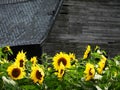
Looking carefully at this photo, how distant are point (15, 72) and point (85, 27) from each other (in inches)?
626

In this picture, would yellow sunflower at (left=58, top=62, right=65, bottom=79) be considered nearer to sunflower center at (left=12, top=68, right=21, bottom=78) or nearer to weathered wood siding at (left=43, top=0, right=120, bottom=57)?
sunflower center at (left=12, top=68, right=21, bottom=78)

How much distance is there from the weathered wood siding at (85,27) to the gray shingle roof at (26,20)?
43 cm

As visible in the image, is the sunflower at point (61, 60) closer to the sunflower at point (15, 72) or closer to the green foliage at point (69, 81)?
the green foliage at point (69, 81)

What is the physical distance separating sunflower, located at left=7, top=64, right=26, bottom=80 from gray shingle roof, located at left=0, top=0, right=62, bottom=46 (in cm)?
1384

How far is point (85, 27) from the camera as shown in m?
19.5

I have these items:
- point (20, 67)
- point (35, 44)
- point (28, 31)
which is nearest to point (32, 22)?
point (28, 31)

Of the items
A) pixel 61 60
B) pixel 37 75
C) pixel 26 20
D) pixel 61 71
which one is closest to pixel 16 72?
pixel 37 75

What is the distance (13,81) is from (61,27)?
15.5 m

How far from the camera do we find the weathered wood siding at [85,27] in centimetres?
1883

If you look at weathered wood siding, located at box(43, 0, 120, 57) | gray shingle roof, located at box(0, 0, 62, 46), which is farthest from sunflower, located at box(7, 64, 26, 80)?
weathered wood siding, located at box(43, 0, 120, 57)

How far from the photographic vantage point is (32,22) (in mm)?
19656

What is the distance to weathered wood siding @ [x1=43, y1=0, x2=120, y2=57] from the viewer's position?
1883 centimetres

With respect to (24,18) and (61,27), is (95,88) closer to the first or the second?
(61,27)

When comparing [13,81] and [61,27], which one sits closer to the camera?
[13,81]
